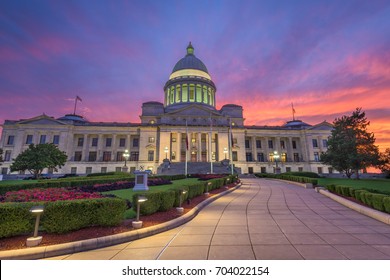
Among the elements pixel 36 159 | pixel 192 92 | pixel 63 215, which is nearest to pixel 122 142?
pixel 192 92

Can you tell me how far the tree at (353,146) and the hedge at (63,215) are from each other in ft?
127

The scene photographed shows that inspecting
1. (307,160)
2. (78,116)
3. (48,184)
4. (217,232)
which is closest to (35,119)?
(78,116)

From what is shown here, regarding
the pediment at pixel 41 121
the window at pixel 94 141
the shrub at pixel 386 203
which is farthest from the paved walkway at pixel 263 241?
the pediment at pixel 41 121

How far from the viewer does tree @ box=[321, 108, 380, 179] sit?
31.4 metres

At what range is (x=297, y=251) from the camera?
16.2 feet

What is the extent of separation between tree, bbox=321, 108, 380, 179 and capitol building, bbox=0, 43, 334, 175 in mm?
14854

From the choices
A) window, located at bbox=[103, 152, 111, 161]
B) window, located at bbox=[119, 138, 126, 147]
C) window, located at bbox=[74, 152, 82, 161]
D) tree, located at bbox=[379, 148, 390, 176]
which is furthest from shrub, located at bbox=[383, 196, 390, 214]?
window, located at bbox=[74, 152, 82, 161]

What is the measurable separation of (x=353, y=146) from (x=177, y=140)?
39.4 meters

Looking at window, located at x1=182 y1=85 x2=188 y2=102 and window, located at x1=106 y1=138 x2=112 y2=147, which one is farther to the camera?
window, located at x1=182 y1=85 x2=188 y2=102

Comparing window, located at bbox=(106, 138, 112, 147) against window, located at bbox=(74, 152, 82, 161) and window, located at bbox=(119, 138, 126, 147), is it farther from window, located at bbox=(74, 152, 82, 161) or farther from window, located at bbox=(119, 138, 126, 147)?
window, located at bbox=(74, 152, 82, 161)

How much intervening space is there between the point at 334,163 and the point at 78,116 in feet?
253

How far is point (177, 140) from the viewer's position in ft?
177

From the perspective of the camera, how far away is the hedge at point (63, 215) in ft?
17.6
